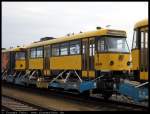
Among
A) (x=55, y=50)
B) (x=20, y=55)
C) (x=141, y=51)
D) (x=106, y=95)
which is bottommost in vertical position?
(x=106, y=95)

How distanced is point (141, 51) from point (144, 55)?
0.29 metres

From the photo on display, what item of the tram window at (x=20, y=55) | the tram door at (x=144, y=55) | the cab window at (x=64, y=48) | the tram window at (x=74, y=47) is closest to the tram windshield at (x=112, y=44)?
the tram window at (x=74, y=47)

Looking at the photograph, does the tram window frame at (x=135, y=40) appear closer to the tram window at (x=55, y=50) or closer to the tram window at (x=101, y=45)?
the tram window at (x=101, y=45)

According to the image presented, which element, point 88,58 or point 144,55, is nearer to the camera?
point 144,55

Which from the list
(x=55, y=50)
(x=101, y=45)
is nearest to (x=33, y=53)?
(x=55, y=50)

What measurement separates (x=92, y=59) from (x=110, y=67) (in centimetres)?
133

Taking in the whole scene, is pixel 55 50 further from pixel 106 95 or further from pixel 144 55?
pixel 144 55

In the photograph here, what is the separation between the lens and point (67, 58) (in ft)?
79.9

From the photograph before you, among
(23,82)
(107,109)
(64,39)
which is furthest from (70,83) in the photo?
(23,82)

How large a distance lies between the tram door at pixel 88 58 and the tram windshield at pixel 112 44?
63 cm

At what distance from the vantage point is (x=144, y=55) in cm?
1669

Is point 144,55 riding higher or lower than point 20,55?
lower

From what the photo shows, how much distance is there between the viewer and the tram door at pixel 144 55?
650 inches

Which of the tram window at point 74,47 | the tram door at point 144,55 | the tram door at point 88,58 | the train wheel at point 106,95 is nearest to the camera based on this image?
the tram door at point 144,55
